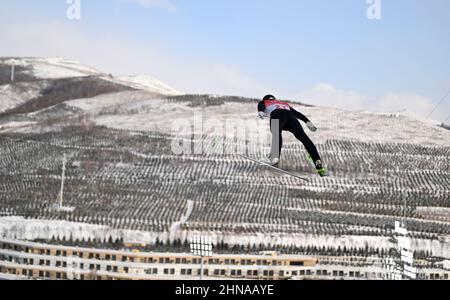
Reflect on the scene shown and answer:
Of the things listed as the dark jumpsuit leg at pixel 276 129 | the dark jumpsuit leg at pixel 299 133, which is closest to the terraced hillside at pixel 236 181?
the dark jumpsuit leg at pixel 299 133

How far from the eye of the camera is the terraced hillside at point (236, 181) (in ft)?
192

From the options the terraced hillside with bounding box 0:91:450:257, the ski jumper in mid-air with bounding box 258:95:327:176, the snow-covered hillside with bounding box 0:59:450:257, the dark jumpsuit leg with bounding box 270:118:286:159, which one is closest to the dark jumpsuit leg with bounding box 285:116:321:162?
the ski jumper in mid-air with bounding box 258:95:327:176

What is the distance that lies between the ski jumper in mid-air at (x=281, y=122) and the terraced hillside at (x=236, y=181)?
30951 mm

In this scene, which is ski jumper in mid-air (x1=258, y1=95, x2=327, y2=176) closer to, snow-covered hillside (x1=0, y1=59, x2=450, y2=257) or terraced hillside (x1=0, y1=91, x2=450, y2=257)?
terraced hillside (x1=0, y1=91, x2=450, y2=257)

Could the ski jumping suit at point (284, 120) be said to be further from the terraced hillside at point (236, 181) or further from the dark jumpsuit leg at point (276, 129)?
the terraced hillside at point (236, 181)

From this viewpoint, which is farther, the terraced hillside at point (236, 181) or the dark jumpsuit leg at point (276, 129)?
the terraced hillside at point (236, 181)

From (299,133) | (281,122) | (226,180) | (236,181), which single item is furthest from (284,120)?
(226,180)

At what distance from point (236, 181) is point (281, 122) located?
63995 millimetres

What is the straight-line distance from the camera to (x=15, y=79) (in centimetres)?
18962

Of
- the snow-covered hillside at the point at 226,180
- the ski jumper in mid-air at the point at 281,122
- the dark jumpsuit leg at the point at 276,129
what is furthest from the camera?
the snow-covered hillside at the point at 226,180

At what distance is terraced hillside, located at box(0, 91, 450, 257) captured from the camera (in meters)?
58.6

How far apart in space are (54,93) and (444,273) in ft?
431

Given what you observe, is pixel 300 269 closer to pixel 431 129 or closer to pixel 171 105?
pixel 431 129

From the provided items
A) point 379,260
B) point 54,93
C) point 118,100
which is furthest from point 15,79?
point 379,260
